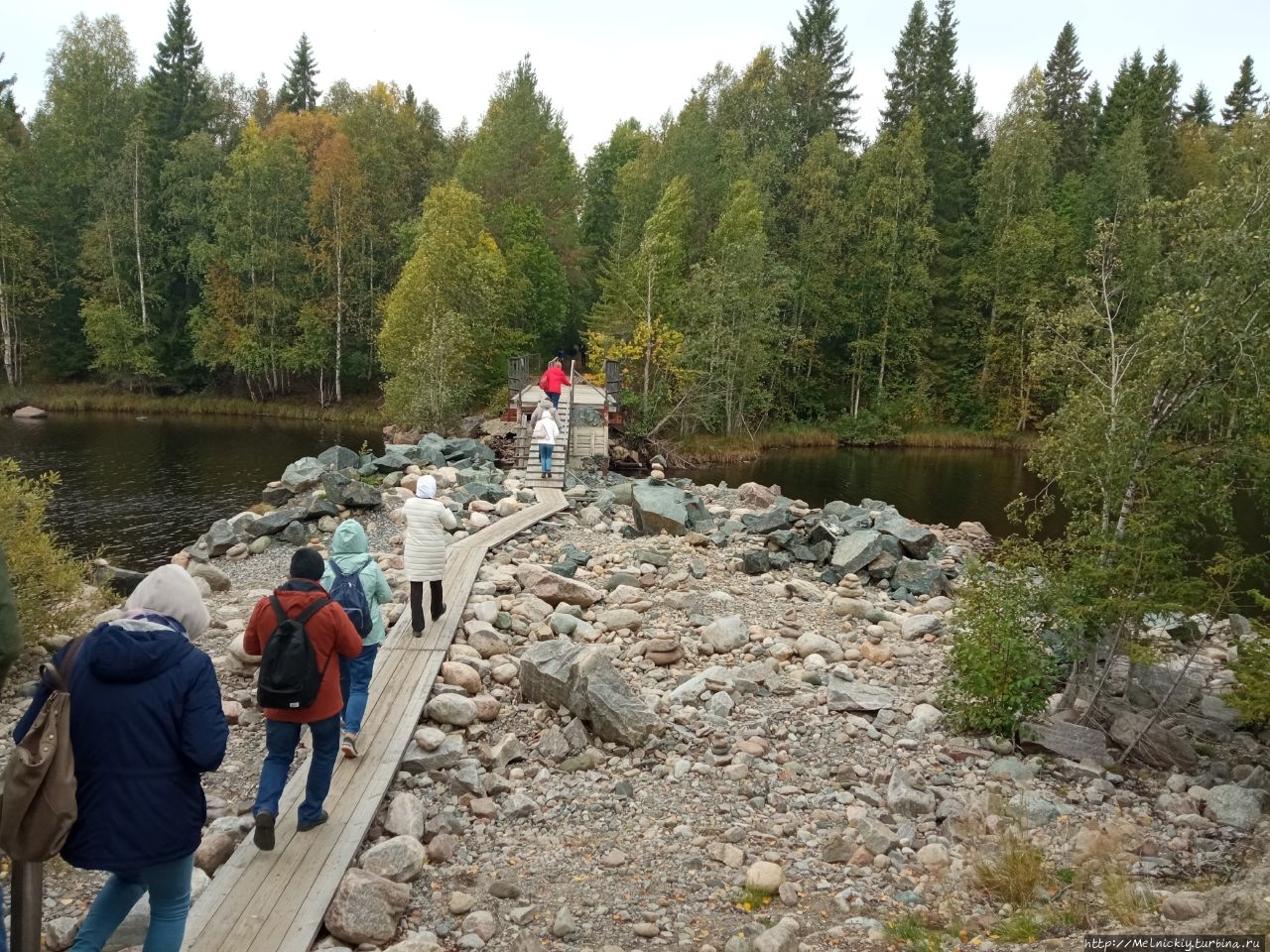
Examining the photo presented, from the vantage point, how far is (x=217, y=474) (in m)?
26.8

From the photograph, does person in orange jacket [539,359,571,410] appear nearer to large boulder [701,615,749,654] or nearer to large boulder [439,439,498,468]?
large boulder [439,439,498,468]

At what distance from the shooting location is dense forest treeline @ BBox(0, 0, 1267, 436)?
4062 cm

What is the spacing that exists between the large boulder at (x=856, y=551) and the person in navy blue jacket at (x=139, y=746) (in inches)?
452

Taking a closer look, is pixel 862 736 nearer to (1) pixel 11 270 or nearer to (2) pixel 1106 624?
(2) pixel 1106 624

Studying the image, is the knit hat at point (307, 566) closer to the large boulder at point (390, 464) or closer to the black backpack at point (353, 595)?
the black backpack at point (353, 595)

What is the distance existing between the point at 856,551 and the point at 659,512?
360cm

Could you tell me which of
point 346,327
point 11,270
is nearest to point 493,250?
point 346,327

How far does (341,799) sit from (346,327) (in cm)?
4294

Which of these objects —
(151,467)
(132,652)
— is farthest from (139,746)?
(151,467)

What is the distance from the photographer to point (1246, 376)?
7449 mm

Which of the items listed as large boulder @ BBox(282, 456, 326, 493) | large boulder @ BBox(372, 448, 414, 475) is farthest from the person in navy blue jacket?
large boulder @ BBox(372, 448, 414, 475)

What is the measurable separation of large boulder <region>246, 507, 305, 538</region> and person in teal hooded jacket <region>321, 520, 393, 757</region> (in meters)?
9.14

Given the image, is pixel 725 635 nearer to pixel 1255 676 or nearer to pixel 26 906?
pixel 1255 676

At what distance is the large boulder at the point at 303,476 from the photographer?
59.3 ft
